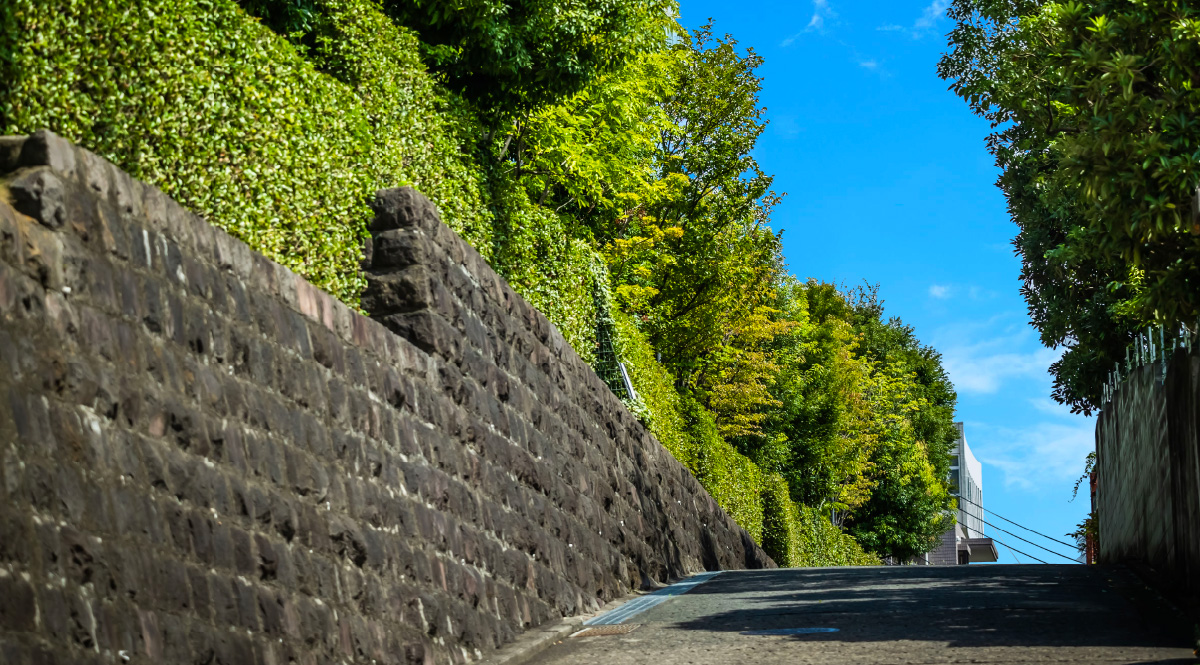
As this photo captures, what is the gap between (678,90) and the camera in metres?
31.8

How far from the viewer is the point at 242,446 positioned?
19.4ft

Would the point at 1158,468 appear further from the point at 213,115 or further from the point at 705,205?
the point at 705,205

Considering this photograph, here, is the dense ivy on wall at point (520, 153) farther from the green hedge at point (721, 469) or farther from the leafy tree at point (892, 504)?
the leafy tree at point (892, 504)

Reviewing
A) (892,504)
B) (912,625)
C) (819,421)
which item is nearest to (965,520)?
(892,504)

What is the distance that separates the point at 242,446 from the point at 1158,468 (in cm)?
966

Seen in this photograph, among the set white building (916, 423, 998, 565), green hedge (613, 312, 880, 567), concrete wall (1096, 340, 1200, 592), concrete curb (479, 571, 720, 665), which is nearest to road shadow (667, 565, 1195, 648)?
concrete wall (1096, 340, 1200, 592)

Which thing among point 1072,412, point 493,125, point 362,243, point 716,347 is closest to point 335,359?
point 362,243

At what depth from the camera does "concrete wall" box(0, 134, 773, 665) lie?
4566 millimetres

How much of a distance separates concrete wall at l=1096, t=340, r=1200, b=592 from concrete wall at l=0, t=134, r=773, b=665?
203 inches

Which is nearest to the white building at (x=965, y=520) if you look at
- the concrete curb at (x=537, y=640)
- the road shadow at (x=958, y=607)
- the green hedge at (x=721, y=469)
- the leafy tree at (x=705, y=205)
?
the green hedge at (x=721, y=469)

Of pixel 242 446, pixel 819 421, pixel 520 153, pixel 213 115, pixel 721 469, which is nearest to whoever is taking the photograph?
pixel 242 446

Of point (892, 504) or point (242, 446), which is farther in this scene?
point (892, 504)

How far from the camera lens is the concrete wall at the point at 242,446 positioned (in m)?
4.57

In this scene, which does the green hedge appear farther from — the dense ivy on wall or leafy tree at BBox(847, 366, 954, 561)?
leafy tree at BBox(847, 366, 954, 561)
